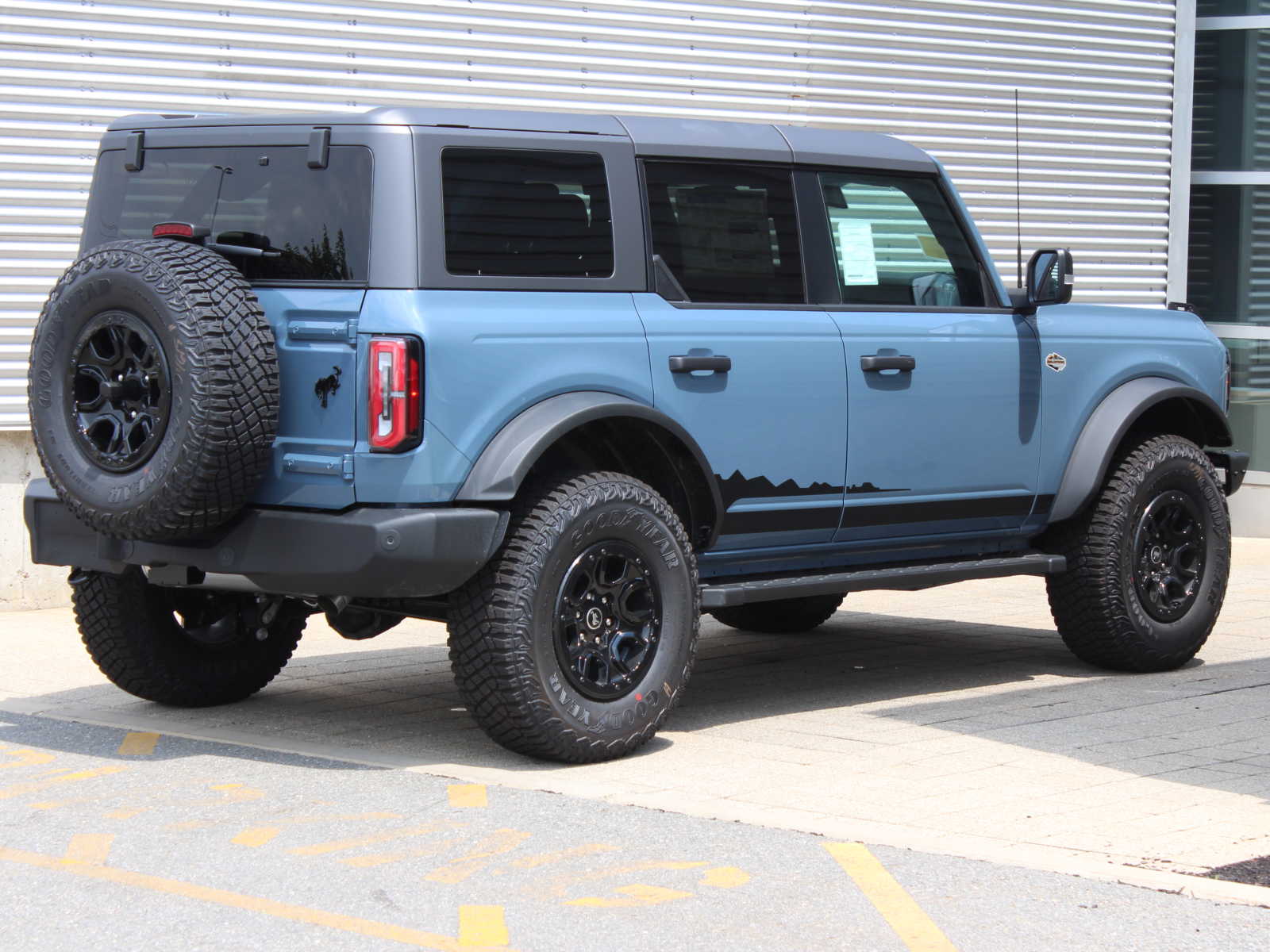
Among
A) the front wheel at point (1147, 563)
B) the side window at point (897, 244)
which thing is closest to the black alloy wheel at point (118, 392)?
the side window at point (897, 244)

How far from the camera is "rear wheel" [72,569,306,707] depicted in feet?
24.2

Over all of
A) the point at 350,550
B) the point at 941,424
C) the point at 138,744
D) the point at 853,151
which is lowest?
the point at 138,744

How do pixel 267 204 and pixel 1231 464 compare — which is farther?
pixel 1231 464

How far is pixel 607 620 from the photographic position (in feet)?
22.0

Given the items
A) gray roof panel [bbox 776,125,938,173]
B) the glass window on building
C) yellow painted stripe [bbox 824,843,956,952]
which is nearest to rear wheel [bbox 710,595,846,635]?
gray roof panel [bbox 776,125,938,173]

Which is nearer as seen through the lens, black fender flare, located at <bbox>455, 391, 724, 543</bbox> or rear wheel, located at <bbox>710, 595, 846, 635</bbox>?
black fender flare, located at <bbox>455, 391, 724, 543</bbox>

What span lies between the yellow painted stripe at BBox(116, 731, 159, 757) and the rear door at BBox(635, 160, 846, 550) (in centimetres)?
214

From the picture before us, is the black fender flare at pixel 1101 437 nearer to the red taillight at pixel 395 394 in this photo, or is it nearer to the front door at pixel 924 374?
the front door at pixel 924 374

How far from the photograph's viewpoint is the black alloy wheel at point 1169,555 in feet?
27.6

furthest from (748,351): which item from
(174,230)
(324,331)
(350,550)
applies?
(174,230)

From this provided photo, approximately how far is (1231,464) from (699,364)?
10.3 ft

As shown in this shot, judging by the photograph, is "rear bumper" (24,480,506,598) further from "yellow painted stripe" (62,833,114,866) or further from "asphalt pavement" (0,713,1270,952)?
"yellow painted stripe" (62,833,114,866)

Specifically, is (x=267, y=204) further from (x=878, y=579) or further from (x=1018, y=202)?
(x=1018, y=202)

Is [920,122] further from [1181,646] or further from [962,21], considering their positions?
[1181,646]
